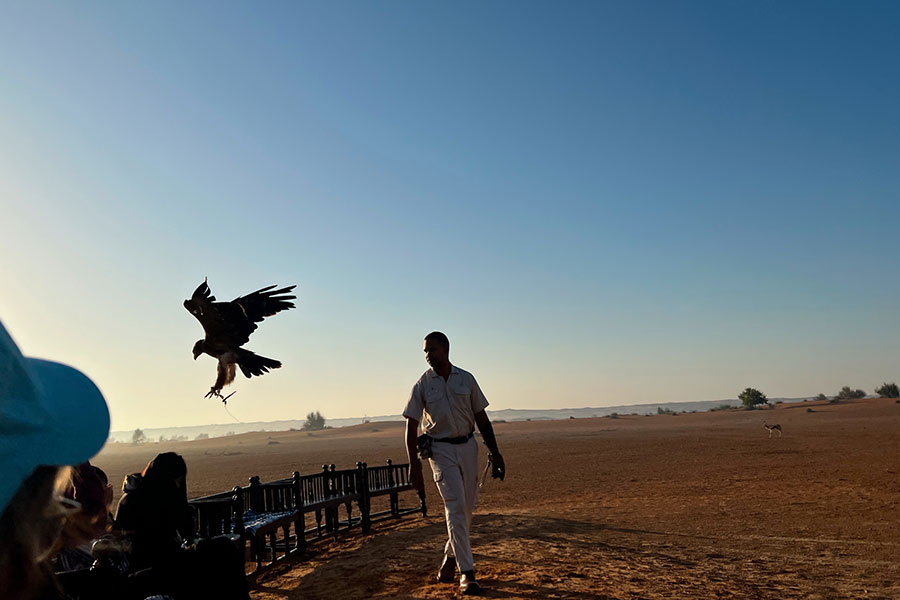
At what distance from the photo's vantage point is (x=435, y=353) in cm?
615

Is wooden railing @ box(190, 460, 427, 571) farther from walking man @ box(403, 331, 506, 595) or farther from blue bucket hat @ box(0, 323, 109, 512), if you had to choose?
blue bucket hat @ box(0, 323, 109, 512)

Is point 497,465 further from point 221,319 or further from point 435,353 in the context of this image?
point 221,319

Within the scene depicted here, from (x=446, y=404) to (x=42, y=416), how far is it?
5.21 m

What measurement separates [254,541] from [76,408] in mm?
6511

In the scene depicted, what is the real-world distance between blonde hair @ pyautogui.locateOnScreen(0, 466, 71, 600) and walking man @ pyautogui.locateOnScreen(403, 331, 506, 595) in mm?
4999

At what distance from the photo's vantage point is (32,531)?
3.34ft

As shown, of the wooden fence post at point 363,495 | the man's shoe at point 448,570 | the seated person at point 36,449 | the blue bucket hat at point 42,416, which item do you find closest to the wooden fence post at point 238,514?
the man's shoe at point 448,570

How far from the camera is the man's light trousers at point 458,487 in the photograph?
18.8 ft

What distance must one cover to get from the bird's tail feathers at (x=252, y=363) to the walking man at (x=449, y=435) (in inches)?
59.0

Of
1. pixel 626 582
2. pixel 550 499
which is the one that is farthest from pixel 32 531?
pixel 550 499

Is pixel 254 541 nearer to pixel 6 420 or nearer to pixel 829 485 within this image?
pixel 6 420

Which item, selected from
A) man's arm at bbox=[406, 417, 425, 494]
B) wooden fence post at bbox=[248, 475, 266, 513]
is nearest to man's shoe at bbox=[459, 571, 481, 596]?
man's arm at bbox=[406, 417, 425, 494]

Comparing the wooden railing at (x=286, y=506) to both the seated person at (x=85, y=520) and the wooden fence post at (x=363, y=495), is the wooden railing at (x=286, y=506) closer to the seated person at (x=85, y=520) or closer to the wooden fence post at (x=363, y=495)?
the wooden fence post at (x=363, y=495)

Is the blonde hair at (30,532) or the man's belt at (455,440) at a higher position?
the blonde hair at (30,532)
